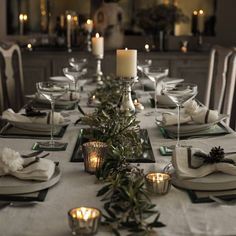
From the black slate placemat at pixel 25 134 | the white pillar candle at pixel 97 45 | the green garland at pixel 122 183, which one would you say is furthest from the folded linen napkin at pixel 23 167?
the white pillar candle at pixel 97 45

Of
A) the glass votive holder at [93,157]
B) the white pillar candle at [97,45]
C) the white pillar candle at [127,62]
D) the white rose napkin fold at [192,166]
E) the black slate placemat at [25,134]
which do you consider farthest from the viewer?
the white pillar candle at [97,45]

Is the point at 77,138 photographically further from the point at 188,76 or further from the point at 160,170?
the point at 188,76

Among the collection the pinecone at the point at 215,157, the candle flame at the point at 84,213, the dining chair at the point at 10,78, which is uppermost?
the pinecone at the point at 215,157

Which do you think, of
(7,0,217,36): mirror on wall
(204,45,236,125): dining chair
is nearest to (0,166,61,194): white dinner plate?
(204,45,236,125): dining chair

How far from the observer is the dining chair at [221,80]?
2.81 metres

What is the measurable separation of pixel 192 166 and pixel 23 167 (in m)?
0.39

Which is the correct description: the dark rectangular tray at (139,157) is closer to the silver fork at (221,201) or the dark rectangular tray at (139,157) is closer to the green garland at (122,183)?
the green garland at (122,183)

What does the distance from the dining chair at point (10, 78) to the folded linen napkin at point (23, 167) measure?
6.72ft

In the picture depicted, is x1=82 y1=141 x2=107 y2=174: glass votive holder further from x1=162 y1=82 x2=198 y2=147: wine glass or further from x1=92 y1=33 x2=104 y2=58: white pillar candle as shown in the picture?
x1=92 y1=33 x2=104 y2=58: white pillar candle

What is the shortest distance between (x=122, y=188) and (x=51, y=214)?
0.50 ft

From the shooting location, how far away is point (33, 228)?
3.13ft

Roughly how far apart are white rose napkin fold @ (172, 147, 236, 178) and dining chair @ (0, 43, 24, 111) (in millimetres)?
2110

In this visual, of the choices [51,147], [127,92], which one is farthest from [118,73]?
[51,147]

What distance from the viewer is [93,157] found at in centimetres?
129
